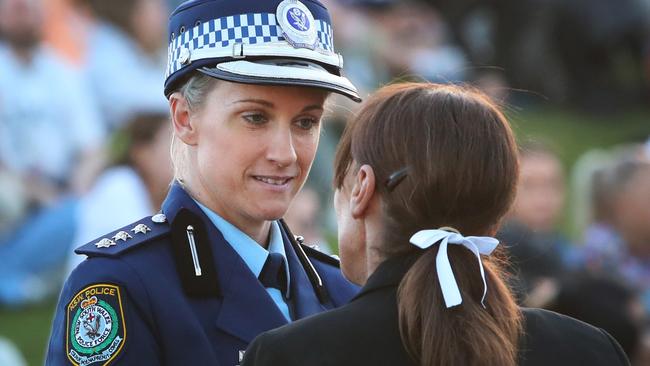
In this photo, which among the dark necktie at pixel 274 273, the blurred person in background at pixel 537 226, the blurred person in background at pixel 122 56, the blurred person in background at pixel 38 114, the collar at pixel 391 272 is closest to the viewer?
the collar at pixel 391 272

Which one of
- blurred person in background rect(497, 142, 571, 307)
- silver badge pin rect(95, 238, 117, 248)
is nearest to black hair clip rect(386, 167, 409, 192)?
silver badge pin rect(95, 238, 117, 248)

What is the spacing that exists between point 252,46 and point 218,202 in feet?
1.18

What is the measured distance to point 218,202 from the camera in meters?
2.80

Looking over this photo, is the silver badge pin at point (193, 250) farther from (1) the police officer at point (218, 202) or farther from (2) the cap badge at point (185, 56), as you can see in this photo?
(2) the cap badge at point (185, 56)

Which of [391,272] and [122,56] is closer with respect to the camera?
[391,272]

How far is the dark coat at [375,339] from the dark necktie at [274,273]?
0.48 meters

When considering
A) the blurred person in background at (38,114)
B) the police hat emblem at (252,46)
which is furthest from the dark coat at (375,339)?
the blurred person in background at (38,114)

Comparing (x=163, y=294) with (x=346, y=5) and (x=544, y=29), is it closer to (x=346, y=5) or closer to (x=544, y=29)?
(x=346, y=5)

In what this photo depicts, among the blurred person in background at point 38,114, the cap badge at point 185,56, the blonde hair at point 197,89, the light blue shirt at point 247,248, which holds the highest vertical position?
the blurred person in background at point 38,114

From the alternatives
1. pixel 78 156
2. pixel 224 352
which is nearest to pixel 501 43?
pixel 78 156

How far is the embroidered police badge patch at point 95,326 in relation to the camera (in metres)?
2.52

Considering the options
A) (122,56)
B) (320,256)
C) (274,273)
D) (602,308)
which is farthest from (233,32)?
(122,56)

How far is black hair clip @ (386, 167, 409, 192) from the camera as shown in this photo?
2.33m

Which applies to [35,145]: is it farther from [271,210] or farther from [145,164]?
[271,210]
